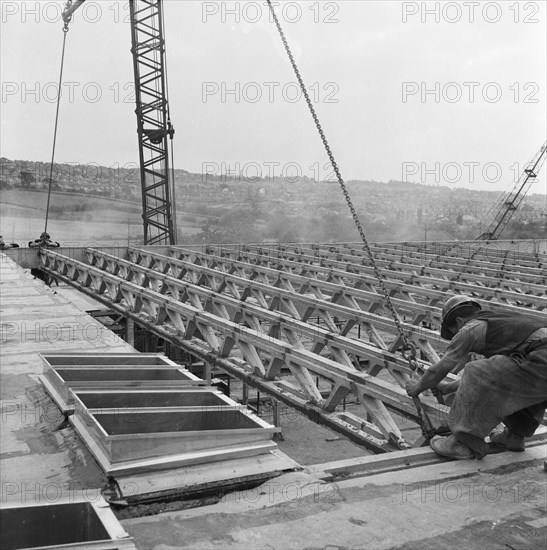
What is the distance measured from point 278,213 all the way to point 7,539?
57534mm

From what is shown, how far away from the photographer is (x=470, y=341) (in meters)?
4.04

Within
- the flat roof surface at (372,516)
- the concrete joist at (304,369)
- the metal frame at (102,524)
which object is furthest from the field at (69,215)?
the metal frame at (102,524)

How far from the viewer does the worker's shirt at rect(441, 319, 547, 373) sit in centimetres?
399

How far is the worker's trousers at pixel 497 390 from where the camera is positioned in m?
3.94

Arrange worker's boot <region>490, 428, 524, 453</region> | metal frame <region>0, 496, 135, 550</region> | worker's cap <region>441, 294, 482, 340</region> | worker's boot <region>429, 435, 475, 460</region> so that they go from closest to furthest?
1. metal frame <region>0, 496, 135, 550</region>
2. worker's boot <region>429, 435, 475, 460</region>
3. worker's boot <region>490, 428, 524, 453</region>
4. worker's cap <region>441, 294, 482, 340</region>

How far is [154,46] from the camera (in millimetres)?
21656

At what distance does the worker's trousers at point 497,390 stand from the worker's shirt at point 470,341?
0.30ft

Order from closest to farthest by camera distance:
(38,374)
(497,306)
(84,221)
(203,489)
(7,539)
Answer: (7,539) < (203,489) < (38,374) < (497,306) < (84,221)

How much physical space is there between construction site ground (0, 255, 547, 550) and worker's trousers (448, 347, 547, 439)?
0.27 meters

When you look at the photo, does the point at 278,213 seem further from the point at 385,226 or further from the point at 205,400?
the point at 205,400

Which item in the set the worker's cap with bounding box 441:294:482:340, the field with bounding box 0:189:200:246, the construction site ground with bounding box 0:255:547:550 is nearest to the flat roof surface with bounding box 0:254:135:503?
the construction site ground with bounding box 0:255:547:550

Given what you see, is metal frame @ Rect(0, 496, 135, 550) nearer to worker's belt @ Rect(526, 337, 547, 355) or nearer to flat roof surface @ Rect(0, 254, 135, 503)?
flat roof surface @ Rect(0, 254, 135, 503)

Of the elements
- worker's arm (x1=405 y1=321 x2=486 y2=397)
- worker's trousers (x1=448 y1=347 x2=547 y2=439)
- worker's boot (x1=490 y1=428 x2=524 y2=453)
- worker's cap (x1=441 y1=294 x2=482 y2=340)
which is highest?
worker's cap (x1=441 y1=294 x2=482 y2=340)

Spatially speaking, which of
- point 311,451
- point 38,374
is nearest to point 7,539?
point 38,374
